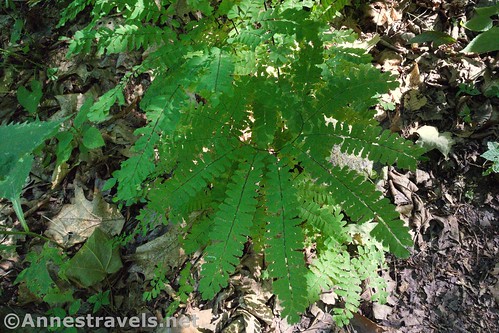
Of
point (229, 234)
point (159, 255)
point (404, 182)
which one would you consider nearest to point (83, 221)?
point (159, 255)

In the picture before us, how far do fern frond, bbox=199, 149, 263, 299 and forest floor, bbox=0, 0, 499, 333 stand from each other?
3.16 feet

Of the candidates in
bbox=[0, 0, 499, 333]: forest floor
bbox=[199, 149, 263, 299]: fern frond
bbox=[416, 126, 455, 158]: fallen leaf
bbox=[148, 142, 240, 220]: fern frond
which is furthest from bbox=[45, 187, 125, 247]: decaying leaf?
bbox=[416, 126, 455, 158]: fallen leaf

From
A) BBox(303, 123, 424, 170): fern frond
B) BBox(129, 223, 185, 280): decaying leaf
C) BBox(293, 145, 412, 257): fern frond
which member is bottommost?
BBox(129, 223, 185, 280): decaying leaf

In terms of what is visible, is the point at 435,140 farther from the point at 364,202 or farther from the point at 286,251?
the point at 286,251

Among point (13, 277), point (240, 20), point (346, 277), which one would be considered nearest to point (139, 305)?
point (13, 277)

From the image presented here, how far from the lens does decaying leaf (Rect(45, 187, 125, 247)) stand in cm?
306

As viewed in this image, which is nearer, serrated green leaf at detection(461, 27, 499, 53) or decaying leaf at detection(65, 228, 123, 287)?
decaying leaf at detection(65, 228, 123, 287)

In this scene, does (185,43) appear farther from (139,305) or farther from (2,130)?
(139,305)

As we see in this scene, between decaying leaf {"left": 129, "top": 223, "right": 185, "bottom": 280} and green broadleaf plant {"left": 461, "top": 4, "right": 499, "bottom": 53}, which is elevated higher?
green broadleaf plant {"left": 461, "top": 4, "right": 499, "bottom": 53}

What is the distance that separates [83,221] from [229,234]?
1.74 meters

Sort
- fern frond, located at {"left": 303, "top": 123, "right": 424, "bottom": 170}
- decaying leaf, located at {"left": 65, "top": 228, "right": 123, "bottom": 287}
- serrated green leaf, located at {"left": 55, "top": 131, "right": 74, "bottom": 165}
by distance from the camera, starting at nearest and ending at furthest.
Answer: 1. fern frond, located at {"left": 303, "top": 123, "right": 424, "bottom": 170}
2. decaying leaf, located at {"left": 65, "top": 228, "right": 123, "bottom": 287}
3. serrated green leaf, located at {"left": 55, "top": 131, "right": 74, "bottom": 165}

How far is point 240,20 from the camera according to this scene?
2.10m

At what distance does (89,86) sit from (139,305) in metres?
1.98

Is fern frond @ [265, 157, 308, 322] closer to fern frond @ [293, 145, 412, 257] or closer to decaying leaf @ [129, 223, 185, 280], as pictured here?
fern frond @ [293, 145, 412, 257]
